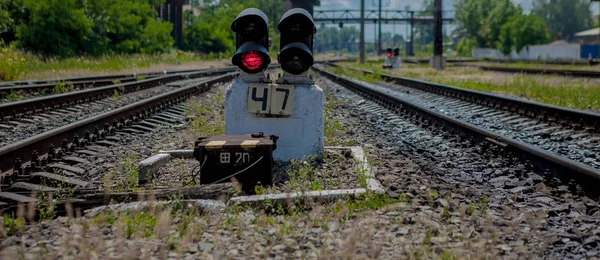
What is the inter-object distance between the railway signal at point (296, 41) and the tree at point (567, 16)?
512ft

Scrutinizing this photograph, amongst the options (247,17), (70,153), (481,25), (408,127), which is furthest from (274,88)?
(481,25)

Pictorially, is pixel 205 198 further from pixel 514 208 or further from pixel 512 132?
pixel 512 132

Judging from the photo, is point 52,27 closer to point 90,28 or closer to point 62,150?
point 90,28

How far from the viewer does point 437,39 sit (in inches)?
1225

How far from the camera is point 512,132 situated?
26.5 ft

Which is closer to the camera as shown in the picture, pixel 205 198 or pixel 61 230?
pixel 61 230

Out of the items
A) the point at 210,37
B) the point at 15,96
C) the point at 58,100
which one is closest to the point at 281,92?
the point at 58,100

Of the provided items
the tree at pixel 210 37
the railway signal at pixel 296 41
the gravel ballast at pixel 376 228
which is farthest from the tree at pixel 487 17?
the gravel ballast at pixel 376 228

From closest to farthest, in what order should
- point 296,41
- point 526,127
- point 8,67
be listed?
1. point 296,41
2. point 526,127
3. point 8,67

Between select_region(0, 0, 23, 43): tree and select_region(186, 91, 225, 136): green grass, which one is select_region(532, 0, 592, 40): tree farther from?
select_region(186, 91, 225, 136): green grass

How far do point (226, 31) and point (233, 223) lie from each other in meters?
55.3

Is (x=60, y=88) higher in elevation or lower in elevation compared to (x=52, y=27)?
lower

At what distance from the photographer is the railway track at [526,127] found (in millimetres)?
5074

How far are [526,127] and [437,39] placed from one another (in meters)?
23.4
